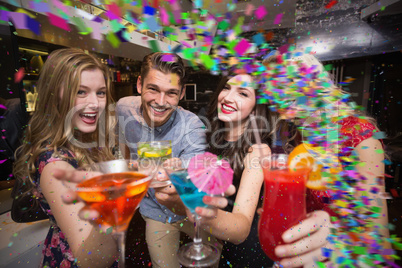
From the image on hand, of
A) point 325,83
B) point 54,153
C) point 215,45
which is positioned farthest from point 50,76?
point 325,83

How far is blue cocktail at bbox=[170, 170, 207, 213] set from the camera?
453 mm

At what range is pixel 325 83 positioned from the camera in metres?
0.59

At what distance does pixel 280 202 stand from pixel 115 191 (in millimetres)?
387

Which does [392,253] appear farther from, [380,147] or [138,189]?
[138,189]

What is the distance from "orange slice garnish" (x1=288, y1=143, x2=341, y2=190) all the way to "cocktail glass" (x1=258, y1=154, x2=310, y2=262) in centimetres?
2

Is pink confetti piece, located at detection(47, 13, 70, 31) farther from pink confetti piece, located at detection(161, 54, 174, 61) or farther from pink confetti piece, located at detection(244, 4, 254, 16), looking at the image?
pink confetti piece, located at detection(244, 4, 254, 16)

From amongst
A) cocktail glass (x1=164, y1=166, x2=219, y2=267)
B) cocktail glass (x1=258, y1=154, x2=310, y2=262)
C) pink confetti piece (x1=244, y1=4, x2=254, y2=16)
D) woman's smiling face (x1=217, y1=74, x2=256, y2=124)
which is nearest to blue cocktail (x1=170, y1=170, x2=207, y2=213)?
cocktail glass (x1=164, y1=166, x2=219, y2=267)

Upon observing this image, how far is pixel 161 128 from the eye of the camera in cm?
82

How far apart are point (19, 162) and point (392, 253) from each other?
3.50 ft

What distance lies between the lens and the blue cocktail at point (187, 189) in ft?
1.49

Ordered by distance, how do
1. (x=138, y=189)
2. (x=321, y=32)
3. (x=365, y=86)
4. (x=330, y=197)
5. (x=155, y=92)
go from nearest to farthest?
(x=138, y=189), (x=330, y=197), (x=155, y=92), (x=365, y=86), (x=321, y=32)

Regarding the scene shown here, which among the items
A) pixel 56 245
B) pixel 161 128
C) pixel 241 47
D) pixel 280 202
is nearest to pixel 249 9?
pixel 241 47

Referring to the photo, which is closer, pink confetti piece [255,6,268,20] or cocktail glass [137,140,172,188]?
cocktail glass [137,140,172,188]

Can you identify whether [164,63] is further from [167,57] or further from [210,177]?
[210,177]
